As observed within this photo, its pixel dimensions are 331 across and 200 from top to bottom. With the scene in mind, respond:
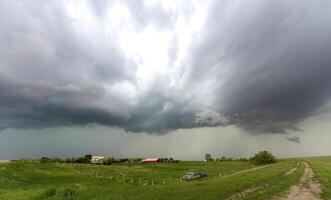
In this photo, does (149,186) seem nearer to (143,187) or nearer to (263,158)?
(143,187)

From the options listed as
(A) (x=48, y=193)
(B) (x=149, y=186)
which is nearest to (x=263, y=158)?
(B) (x=149, y=186)

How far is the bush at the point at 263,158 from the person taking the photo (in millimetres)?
174500

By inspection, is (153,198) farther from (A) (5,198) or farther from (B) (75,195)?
(A) (5,198)

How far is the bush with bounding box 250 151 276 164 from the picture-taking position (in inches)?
6870

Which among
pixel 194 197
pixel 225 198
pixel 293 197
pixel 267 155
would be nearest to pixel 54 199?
pixel 194 197

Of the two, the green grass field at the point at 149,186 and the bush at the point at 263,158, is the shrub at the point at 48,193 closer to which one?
the green grass field at the point at 149,186

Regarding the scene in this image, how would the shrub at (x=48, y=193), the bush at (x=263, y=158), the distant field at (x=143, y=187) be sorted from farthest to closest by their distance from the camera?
the bush at (x=263, y=158) < the distant field at (x=143, y=187) < the shrub at (x=48, y=193)

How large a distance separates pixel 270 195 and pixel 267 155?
511 feet

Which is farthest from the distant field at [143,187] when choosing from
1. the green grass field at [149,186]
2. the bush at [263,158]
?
the bush at [263,158]

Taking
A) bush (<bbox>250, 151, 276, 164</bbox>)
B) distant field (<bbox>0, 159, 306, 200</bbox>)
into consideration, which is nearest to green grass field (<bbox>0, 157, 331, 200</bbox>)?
distant field (<bbox>0, 159, 306, 200</bbox>)

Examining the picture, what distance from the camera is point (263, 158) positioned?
579 ft

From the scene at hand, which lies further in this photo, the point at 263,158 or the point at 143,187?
the point at 263,158

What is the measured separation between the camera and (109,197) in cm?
3228

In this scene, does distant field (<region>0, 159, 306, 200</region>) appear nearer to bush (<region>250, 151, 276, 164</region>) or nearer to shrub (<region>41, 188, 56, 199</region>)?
shrub (<region>41, 188, 56, 199</region>)
